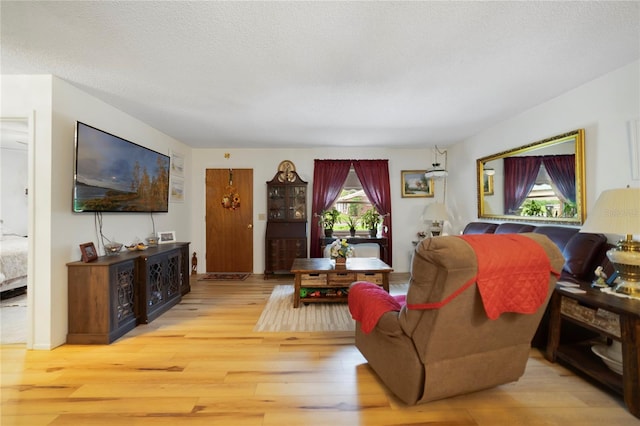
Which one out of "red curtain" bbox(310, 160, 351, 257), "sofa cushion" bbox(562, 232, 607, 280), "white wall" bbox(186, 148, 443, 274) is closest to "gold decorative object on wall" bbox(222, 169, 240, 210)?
"white wall" bbox(186, 148, 443, 274)

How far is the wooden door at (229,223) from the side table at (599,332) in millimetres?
4394

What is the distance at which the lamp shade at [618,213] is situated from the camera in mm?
1709

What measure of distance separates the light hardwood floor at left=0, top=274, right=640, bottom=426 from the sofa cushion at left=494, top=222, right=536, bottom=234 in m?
1.33

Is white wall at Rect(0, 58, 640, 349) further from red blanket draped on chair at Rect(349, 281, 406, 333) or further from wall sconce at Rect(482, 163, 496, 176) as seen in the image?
red blanket draped on chair at Rect(349, 281, 406, 333)

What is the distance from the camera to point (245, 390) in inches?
71.2

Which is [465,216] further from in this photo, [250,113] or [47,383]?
[47,383]

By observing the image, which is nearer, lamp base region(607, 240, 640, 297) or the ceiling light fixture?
lamp base region(607, 240, 640, 297)

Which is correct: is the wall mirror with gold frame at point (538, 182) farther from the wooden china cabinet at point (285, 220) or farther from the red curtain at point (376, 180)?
the wooden china cabinet at point (285, 220)

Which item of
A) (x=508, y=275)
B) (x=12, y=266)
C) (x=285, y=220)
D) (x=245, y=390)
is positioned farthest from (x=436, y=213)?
(x=12, y=266)

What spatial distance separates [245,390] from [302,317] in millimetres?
1269

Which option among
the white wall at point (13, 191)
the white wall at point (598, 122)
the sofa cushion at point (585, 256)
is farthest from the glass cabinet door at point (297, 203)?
the white wall at point (13, 191)

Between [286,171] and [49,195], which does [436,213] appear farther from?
[49,195]

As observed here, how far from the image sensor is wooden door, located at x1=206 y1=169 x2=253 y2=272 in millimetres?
5125

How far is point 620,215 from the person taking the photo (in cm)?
175
